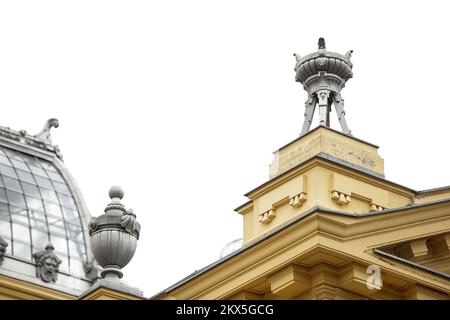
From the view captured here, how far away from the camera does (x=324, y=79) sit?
2578 cm

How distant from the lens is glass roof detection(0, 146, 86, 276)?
47.3 metres

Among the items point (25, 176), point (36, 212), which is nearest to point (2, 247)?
point (36, 212)

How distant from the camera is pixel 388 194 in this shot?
966 inches

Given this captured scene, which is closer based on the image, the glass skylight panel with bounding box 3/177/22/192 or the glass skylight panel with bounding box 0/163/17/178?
the glass skylight panel with bounding box 3/177/22/192

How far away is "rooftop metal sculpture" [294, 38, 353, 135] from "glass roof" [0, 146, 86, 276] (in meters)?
21.6

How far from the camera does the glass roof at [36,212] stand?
47.3m

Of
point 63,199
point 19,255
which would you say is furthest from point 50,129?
point 19,255

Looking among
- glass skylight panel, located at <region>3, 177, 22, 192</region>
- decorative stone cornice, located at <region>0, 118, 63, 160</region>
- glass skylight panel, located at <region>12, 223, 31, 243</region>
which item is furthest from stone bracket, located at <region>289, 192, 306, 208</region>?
decorative stone cornice, located at <region>0, 118, 63, 160</region>

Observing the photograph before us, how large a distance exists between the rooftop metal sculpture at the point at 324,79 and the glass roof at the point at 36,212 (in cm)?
2161

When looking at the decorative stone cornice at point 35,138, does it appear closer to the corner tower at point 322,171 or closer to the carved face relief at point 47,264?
the carved face relief at point 47,264

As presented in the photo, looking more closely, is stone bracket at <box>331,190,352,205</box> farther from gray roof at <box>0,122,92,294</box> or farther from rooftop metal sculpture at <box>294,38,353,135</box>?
gray roof at <box>0,122,92,294</box>
